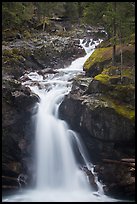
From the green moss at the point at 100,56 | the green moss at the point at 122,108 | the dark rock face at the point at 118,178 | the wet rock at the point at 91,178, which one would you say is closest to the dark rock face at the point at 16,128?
the wet rock at the point at 91,178

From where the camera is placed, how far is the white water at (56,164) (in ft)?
68.9

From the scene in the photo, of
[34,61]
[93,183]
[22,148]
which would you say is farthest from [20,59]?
[93,183]

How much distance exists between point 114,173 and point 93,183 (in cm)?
141

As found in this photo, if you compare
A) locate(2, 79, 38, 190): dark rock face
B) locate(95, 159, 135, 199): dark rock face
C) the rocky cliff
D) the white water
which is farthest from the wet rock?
locate(2, 79, 38, 190): dark rock face

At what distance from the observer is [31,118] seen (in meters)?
24.5

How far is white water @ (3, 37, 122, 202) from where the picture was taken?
2100 centimetres

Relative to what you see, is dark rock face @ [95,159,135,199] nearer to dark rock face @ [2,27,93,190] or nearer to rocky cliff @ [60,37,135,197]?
rocky cliff @ [60,37,135,197]

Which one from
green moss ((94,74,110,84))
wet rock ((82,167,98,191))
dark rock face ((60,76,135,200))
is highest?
green moss ((94,74,110,84))

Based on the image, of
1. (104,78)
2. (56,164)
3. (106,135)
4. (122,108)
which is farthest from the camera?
(104,78)

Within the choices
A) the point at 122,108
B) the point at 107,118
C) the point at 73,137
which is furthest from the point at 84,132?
the point at 122,108

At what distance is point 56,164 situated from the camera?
899 inches

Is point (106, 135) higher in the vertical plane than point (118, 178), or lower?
higher

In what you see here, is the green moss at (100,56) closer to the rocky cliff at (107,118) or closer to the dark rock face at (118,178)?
the rocky cliff at (107,118)

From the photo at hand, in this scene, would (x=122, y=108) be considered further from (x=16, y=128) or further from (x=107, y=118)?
(x=16, y=128)
